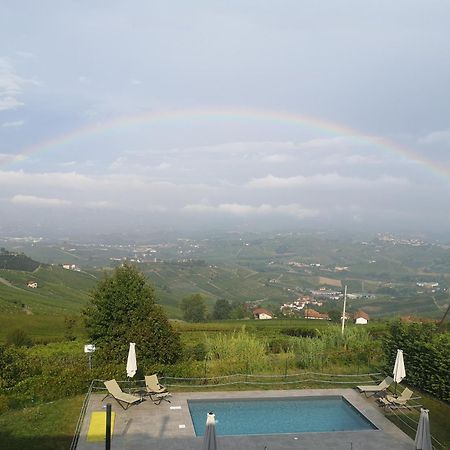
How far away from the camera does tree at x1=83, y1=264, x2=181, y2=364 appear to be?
17109mm

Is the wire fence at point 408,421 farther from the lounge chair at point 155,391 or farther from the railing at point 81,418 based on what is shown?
the railing at point 81,418

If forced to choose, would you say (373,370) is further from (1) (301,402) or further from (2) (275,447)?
(2) (275,447)

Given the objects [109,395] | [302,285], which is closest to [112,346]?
[109,395]

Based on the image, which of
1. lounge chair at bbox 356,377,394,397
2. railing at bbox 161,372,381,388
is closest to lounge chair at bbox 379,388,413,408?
lounge chair at bbox 356,377,394,397

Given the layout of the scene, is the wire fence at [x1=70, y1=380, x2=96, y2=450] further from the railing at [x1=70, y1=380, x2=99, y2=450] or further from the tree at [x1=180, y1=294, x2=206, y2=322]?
the tree at [x1=180, y1=294, x2=206, y2=322]

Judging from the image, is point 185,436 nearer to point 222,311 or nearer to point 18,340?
point 18,340

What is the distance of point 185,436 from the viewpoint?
11508mm

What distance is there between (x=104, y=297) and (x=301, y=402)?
863cm

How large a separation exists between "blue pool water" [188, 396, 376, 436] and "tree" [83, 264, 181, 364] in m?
3.34

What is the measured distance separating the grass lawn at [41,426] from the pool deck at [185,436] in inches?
16.4

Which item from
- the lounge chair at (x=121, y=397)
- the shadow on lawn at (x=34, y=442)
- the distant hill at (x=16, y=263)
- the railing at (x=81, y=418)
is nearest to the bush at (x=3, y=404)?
the shadow on lawn at (x=34, y=442)

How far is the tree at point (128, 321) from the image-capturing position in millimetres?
17109

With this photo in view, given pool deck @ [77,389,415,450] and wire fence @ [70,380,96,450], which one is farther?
pool deck @ [77,389,415,450]

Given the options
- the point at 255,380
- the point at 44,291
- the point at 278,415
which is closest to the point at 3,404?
→ the point at 278,415
